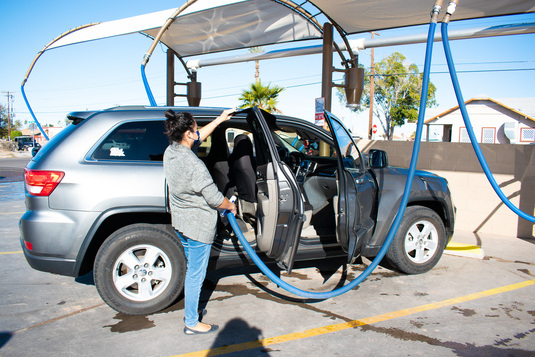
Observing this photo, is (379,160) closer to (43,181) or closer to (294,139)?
(294,139)

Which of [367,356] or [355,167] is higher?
[355,167]

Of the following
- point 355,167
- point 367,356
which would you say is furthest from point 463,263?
point 367,356

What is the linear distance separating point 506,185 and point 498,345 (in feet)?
14.6

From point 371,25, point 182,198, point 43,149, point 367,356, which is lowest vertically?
point 367,356

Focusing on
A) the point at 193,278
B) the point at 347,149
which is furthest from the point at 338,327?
A: the point at 347,149

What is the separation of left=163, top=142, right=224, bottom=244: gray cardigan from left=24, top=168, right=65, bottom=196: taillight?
1.04 meters

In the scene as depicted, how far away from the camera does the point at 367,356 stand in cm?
307

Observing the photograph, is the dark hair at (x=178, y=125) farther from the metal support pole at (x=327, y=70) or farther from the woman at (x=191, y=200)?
the metal support pole at (x=327, y=70)

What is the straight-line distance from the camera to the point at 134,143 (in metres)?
3.86

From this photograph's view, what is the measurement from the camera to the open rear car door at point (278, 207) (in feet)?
12.2

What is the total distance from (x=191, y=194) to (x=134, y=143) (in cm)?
102

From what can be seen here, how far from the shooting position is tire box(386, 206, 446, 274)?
474 centimetres

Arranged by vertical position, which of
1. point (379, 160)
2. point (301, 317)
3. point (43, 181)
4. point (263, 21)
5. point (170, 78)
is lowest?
point (301, 317)

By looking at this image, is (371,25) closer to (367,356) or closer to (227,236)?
(227,236)
